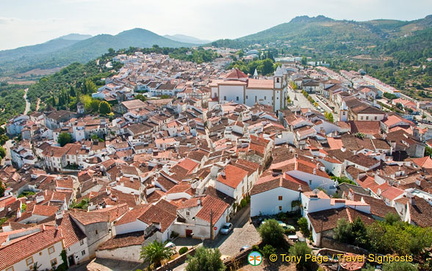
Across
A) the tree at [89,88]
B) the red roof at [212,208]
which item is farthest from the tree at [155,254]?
the tree at [89,88]

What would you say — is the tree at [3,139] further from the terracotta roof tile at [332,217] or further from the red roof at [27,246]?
the terracotta roof tile at [332,217]

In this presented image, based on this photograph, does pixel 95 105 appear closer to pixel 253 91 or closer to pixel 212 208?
pixel 253 91

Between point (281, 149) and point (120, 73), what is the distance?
74.8 metres

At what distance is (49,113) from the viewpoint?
232 feet

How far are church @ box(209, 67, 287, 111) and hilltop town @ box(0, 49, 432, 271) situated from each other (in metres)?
0.17

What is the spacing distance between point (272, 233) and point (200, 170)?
1312cm

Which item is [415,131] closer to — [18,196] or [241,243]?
[241,243]

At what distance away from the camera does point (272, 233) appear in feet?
61.4

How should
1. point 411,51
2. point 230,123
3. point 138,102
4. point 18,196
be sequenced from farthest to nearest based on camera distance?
point 411,51
point 138,102
point 230,123
point 18,196

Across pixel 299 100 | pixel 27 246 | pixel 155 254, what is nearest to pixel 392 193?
pixel 155 254

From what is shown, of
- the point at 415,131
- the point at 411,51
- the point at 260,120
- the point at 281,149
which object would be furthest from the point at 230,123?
the point at 411,51

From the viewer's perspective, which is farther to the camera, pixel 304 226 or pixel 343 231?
pixel 304 226

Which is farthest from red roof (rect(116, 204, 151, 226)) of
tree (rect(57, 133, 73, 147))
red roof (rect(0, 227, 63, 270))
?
tree (rect(57, 133, 73, 147))

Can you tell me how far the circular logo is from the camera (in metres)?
18.1
